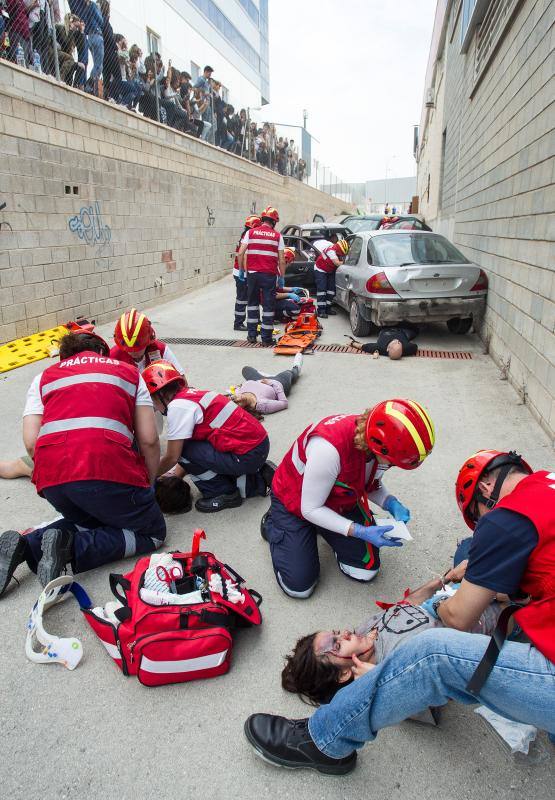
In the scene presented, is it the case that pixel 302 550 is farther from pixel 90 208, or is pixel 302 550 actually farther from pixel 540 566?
pixel 90 208

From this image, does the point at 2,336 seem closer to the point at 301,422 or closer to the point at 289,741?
the point at 301,422

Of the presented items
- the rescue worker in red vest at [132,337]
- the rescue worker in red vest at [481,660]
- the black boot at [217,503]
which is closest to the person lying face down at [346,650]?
the rescue worker in red vest at [481,660]

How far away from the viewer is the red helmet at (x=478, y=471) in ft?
6.75

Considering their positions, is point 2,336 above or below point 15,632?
above

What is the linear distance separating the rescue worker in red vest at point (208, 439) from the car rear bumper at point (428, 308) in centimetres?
439

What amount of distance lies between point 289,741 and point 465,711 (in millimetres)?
746

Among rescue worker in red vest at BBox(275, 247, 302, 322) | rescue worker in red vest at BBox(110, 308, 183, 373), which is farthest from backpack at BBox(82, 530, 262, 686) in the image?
rescue worker in red vest at BBox(275, 247, 302, 322)

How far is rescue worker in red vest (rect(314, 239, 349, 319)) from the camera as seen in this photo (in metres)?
10.0

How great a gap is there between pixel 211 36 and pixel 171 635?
30.3m

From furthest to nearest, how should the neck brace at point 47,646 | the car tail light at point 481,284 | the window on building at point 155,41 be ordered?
1. the window on building at point 155,41
2. the car tail light at point 481,284
3. the neck brace at point 47,646

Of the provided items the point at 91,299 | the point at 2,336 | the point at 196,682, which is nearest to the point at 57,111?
the point at 91,299

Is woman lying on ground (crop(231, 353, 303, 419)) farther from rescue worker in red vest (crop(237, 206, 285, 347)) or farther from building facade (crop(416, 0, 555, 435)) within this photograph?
building facade (crop(416, 0, 555, 435))

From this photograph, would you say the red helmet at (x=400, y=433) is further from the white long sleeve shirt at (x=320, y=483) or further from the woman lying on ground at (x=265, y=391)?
the woman lying on ground at (x=265, y=391)

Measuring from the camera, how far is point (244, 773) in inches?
77.1
